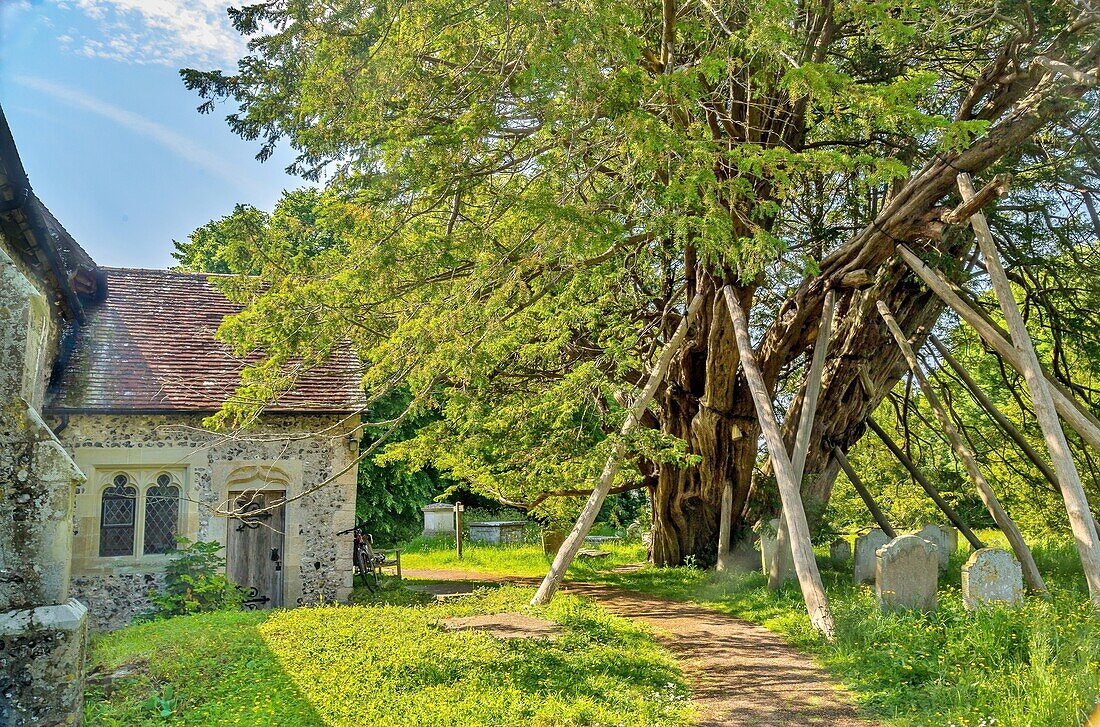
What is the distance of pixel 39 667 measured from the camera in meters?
3.39

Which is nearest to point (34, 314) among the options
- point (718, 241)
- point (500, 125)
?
point (500, 125)

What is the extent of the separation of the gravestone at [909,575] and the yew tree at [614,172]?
3.01m

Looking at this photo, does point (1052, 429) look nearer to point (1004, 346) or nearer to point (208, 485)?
point (1004, 346)

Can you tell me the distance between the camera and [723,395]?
523 inches

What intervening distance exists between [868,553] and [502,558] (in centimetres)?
1208

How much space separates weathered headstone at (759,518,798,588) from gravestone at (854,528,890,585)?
90cm

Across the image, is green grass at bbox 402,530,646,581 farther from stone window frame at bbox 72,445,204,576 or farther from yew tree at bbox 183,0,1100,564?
stone window frame at bbox 72,445,204,576

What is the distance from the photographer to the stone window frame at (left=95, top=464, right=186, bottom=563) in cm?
1284

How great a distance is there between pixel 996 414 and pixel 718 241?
227 inches

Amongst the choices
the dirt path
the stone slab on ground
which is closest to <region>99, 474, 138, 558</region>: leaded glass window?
Answer: the stone slab on ground

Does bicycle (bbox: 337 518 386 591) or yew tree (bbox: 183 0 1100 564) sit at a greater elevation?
yew tree (bbox: 183 0 1100 564)

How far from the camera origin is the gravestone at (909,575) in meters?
8.03

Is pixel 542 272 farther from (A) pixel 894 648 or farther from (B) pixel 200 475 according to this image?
(B) pixel 200 475

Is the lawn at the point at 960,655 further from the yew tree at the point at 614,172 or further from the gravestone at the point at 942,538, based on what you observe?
the yew tree at the point at 614,172
